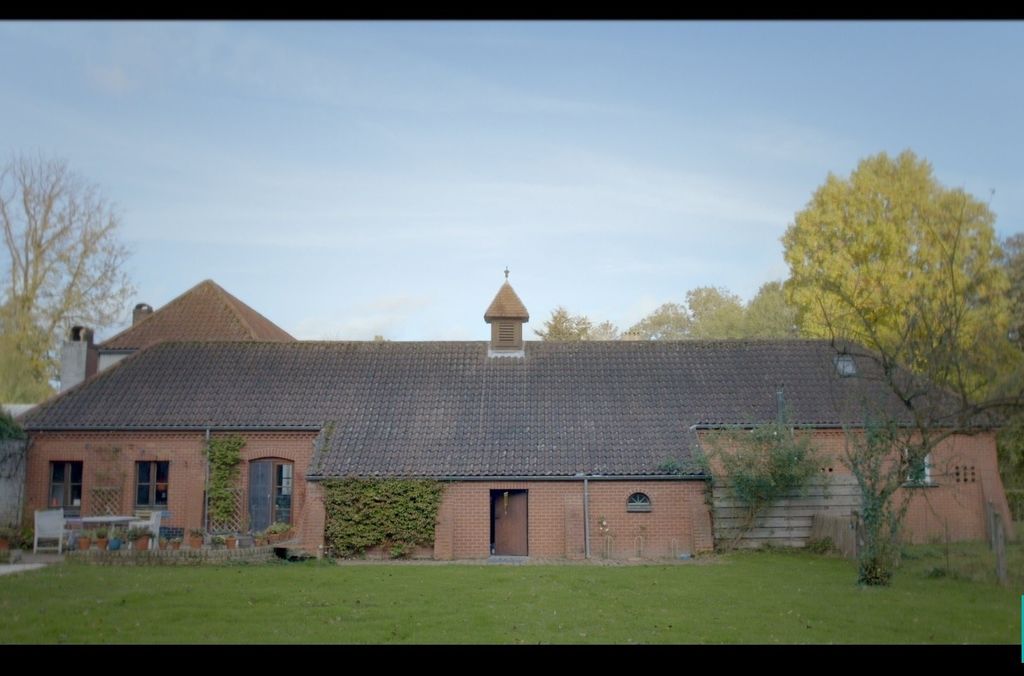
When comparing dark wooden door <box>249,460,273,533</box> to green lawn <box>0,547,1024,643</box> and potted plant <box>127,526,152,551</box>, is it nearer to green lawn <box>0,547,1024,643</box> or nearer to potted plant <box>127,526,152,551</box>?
potted plant <box>127,526,152,551</box>

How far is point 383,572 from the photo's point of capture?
59.6 feet

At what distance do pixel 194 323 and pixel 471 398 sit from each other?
42.4 ft

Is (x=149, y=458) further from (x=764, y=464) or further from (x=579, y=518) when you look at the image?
(x=764, y=464)

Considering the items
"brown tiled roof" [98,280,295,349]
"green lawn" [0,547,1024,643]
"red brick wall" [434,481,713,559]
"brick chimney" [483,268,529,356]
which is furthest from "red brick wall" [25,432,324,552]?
"brown tiled roof" [98,280,295,349]

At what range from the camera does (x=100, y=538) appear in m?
20.4

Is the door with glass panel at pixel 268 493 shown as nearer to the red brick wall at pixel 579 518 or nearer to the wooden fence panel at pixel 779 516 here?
the red brick wall at pixel 579 518

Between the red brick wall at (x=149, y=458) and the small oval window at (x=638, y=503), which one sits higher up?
the red brick wall at (x=149, y=458)

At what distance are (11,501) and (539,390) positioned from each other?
47.8 feet

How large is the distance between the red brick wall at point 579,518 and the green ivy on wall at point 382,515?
1.41 ft

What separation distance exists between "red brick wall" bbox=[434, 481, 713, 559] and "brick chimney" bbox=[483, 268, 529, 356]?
6.05 m

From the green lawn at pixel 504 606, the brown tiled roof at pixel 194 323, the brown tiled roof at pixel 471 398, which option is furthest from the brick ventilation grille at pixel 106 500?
the brown tiled roof at pixel 194 323

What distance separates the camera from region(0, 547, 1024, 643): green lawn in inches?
412

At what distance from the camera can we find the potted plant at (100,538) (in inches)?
793
